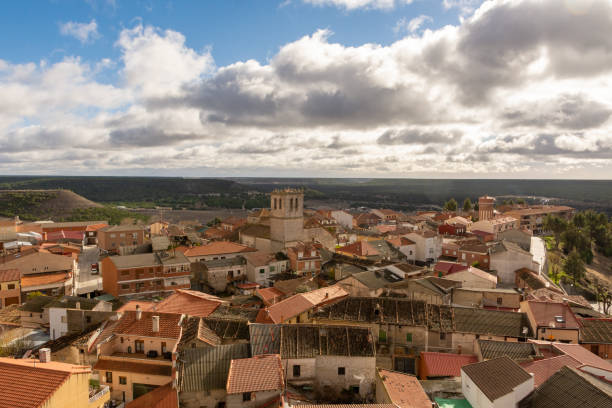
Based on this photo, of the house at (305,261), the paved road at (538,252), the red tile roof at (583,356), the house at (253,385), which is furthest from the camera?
the paved road at (538,252)

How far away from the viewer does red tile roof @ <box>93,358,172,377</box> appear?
75.4 feet

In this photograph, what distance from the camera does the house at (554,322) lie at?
27578 millimetres

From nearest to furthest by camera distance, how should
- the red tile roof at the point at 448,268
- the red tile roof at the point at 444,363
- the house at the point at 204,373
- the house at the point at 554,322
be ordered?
the house at the point at 204,373 < the red tile roof at the point at 444,363 < the house at the point at 554,322 < the red tile roof at the point at 448,268

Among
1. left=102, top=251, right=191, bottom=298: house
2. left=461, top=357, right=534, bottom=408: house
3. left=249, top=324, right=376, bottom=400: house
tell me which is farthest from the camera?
left=102, top=251, right=191, bottom=298: house

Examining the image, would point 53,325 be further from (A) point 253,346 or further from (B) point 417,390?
(B) point 417,390

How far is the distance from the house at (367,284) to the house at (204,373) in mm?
14910

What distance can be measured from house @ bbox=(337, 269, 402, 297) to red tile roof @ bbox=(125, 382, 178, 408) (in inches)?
714

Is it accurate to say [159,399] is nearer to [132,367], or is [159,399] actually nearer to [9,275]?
[132,367]

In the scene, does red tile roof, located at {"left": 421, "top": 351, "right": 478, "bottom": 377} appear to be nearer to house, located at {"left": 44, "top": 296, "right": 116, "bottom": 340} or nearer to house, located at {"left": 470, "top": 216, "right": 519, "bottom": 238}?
house, located at {"left": 44, "top": 296, "right": 116, "bottom": 340}

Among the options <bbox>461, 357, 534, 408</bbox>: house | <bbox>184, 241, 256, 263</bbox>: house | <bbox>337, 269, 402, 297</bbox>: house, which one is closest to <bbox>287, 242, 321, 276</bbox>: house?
<bbox>184, 241, 256, 263</bbox>: house

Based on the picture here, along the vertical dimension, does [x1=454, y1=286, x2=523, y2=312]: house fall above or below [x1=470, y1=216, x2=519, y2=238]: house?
below

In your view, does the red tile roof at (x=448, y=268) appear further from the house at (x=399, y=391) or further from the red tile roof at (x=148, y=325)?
the red tile roof at (x=148, y=325)

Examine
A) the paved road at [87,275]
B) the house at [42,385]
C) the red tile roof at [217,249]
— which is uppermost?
the house at [42,385]

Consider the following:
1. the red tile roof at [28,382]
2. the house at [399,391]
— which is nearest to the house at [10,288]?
the red tile roof at [28,382]
